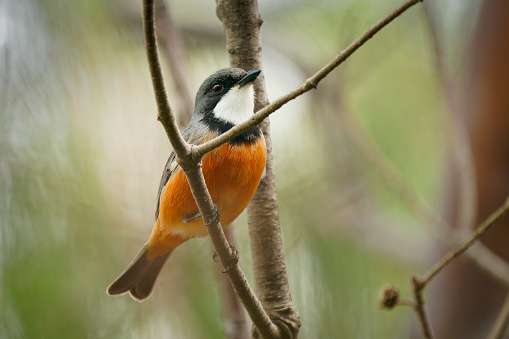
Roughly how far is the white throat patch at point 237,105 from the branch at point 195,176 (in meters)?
0.93

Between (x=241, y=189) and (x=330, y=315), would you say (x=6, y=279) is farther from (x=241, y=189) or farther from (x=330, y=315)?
(x=330, y=315)

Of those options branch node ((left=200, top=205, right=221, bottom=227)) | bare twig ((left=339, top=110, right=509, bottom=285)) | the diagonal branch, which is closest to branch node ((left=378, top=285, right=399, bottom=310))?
the diagonal branch

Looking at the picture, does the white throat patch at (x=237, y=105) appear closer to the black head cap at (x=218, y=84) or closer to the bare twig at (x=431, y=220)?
the black head cap at (x=218, y=84)

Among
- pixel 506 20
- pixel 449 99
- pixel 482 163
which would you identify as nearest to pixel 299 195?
pixel 449 99

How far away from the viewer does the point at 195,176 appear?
2.13 metres

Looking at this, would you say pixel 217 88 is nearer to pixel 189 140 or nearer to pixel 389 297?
pixel 189 140

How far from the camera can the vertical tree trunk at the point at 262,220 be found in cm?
269

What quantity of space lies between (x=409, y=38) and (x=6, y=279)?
198 inches

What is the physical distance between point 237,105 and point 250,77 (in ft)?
0.92

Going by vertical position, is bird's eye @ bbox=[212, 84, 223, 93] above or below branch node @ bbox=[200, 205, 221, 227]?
above

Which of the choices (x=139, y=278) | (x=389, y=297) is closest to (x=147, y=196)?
(x=139, y=278)

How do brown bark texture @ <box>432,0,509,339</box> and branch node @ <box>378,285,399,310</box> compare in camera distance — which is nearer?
branch node @ <box>378,285,399,310</box>

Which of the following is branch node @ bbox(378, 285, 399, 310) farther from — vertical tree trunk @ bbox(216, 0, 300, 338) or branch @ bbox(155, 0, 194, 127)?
branch @ bbox(155, 0, 194, 127)

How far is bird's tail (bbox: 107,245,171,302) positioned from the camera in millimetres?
3754
